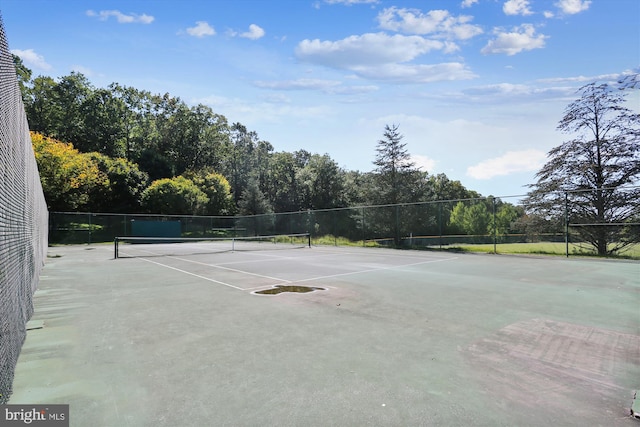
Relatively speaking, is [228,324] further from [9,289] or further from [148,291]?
[148,291]

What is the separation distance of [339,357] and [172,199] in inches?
1495

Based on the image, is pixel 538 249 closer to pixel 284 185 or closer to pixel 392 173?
pixel 392 173

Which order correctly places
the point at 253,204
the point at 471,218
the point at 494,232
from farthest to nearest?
1. the point at 253,204
2. the point at 471,218
3. the point at 494,232

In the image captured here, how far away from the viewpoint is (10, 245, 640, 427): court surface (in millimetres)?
2779

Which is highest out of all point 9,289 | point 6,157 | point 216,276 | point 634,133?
point 634,133

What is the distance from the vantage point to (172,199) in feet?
125

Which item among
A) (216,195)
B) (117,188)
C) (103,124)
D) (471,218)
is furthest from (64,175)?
(471,218)

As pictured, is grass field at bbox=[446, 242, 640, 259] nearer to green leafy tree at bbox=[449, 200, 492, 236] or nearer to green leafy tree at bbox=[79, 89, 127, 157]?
green leafy tree at bbox=[449, 200, 492, 236]

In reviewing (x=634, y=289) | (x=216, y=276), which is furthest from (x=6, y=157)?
(x=634, y=289)

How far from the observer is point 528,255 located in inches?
627

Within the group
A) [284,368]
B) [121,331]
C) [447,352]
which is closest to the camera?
[284,368]

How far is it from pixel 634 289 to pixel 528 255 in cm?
869

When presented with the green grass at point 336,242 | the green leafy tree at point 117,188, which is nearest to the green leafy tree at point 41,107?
the green leafy tree at point 117,188

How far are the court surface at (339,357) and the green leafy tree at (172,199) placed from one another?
32155 mm
